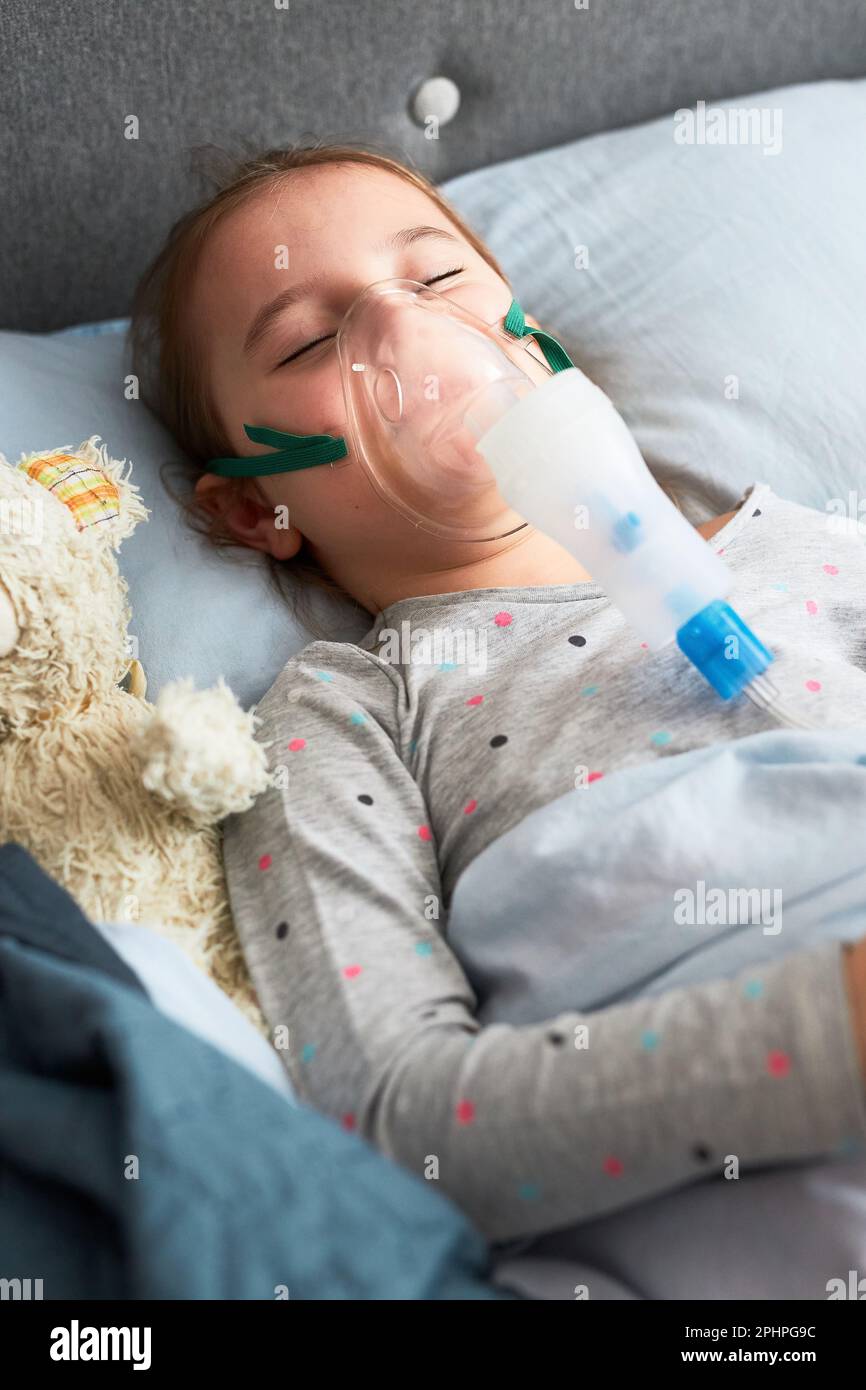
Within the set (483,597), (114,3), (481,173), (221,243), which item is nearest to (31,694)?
(483,597)

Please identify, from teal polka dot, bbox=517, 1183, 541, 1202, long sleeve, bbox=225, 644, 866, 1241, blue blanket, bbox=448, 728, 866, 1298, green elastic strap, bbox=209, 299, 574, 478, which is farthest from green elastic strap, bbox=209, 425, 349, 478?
teal polka dot, bbox=517, 1183, 541, 1202

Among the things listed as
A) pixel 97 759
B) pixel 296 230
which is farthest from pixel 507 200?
pixel 97 759

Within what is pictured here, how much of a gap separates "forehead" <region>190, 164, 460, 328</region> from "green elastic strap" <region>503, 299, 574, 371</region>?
0.45 ft

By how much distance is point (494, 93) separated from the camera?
1.72m

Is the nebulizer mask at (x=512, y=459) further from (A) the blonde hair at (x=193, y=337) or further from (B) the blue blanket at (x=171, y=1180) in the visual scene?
(B) the blue blanket at (x=171, y=1180)

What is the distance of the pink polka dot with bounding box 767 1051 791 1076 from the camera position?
750mm

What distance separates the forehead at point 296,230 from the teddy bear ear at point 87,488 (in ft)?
0.92

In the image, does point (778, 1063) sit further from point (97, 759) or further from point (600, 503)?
point (97, 759)

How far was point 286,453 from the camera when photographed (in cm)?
128

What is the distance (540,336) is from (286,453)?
0.33 meters

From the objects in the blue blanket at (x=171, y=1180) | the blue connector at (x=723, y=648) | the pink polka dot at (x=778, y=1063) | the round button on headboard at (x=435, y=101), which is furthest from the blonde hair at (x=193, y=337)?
the pink polka dot at (x=778, y=1063)

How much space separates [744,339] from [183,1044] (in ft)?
3.77

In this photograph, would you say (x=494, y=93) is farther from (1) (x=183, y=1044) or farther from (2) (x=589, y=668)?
(1) (x=183, y=1044)

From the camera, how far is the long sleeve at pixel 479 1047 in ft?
2.49
